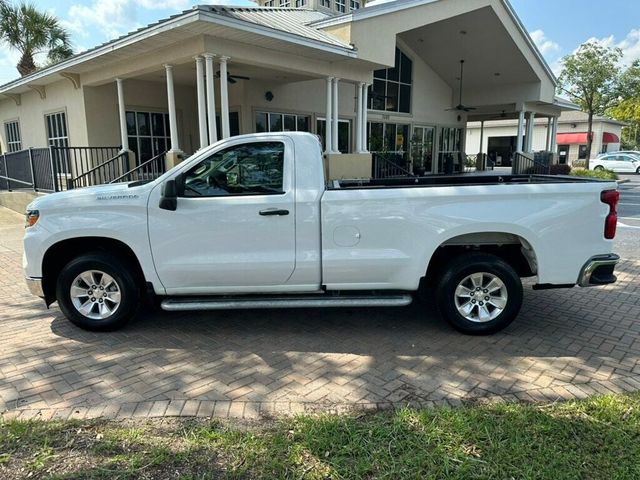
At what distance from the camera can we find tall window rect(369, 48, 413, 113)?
794 inches

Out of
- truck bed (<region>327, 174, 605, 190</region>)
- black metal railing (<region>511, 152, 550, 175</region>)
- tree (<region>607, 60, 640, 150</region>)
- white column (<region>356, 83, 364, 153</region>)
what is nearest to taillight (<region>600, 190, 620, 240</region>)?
truck bed (<region>327, 174, 605, 190</region>)

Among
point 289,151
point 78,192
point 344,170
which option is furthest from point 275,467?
point 344,170

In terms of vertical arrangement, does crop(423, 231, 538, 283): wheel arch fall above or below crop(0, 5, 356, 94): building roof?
below

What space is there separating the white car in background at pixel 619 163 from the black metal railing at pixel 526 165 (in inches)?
609

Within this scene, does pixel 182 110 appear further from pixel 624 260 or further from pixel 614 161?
pixel 614 161

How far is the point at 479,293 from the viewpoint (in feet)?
15.9

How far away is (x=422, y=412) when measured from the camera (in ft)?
11.1

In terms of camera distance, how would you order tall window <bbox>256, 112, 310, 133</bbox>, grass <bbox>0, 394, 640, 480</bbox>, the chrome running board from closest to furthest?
grass <bbox>0, 394, 640, 480</bbox>
the chrome running board
tall window <bbox>256, 112, 310, 133</bbox>

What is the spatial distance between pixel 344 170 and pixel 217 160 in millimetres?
10175

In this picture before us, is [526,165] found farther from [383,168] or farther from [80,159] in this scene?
[80,159]

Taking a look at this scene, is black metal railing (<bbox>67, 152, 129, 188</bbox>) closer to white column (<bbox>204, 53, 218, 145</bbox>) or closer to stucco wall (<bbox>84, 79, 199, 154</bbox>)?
stucco wall (<bbox>84, 79, 199, 154</bbox>)

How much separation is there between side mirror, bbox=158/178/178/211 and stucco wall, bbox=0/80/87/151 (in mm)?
11072

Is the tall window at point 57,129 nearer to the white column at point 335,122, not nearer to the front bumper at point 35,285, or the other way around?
the white column at point 335,122

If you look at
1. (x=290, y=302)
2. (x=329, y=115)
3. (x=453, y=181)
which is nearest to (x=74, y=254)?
(x=290, y=302)
